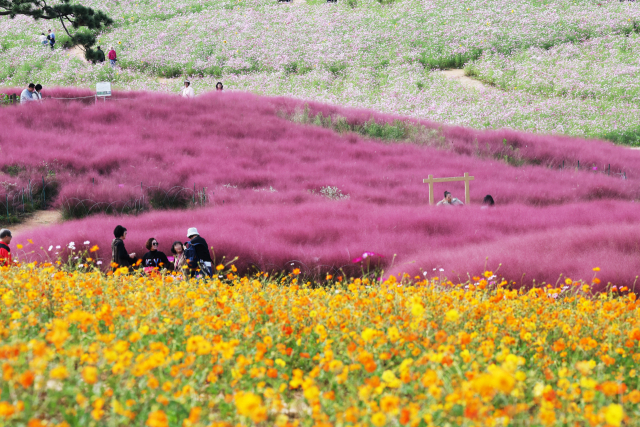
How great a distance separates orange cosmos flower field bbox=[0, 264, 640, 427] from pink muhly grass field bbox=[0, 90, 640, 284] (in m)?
2.41

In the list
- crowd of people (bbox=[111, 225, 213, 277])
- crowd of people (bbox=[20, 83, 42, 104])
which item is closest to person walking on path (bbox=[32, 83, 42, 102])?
crowd of people (bbox=[20, 83, 42, 104])

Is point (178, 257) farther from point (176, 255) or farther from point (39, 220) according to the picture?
point (39, 220)

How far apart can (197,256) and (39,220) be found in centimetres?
594

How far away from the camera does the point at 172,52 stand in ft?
110

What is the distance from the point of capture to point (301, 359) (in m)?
3.65

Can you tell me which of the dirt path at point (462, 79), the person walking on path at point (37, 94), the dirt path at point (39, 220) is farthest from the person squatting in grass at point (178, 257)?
the dirt path at point (462, 79)

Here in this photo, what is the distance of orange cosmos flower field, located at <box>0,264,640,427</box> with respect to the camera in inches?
88.0

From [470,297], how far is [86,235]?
6.44 m

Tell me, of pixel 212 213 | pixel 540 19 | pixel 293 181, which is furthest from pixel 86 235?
pixel 540 19

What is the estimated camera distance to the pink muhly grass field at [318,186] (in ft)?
24.6

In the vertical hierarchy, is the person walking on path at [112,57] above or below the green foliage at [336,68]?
above

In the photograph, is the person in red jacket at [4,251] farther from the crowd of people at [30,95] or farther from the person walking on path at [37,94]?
the person walking on path at [37,94]

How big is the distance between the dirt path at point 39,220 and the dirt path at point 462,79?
2216 centimetres

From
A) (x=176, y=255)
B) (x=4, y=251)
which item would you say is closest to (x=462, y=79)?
(x=176, y=255)
